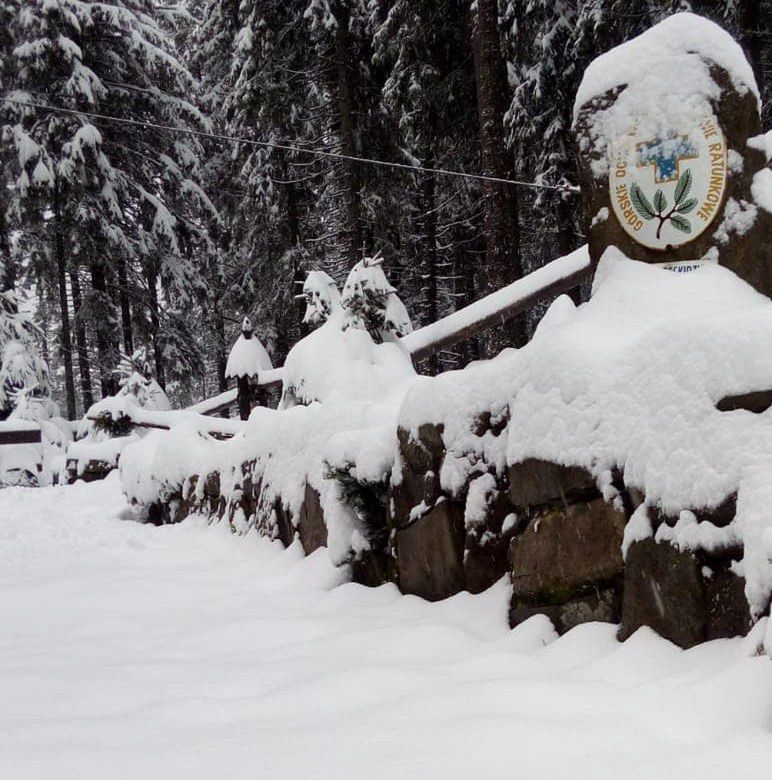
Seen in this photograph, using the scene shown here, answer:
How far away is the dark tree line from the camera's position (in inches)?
481

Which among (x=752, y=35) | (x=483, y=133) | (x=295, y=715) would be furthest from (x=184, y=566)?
(x=752, y=35)

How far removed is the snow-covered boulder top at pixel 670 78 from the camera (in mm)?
3416

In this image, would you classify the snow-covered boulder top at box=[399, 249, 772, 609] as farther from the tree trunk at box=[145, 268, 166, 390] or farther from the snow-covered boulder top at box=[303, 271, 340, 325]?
the tree trunk at box=[145, 268, 166, 390]

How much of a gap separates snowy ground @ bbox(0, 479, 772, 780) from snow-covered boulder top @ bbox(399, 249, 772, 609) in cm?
41

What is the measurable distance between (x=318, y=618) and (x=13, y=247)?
15747 mm

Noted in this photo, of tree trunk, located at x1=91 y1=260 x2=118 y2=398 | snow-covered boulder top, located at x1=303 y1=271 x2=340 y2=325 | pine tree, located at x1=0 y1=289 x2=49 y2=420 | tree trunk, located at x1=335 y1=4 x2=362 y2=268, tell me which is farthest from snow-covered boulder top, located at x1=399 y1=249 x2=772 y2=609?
tree trunk, located at x1=91 y1=260 x2=118 y2=398

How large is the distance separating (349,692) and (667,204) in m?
2.54

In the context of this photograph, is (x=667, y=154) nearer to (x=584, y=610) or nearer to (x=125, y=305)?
(x=584, y=610)

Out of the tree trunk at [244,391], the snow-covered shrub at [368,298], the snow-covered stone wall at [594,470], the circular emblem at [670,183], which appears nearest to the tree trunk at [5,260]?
the tree trunk at [244,391]

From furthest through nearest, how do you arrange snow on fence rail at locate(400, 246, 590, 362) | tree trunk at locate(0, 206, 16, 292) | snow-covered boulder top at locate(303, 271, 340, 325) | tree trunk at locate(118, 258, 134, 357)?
tree trunk at locate(118, 258, 134, 357) < tree trunk at locate(0, 206, 16, 292) < snow-covered boulder top at locate(303, 271, 340, 325) < snow on fence rail at locate(400, 246, 590, 362)

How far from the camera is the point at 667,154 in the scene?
346cm

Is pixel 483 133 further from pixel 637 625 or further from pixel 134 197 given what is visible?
pixel 134 197

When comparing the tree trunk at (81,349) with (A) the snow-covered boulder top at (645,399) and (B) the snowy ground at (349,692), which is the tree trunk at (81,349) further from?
(A) the snow-covered boulder top at (645,399)

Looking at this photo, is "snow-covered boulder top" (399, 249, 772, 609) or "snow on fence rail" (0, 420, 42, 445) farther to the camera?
"snow on fence rail" (0, 420, 42, 445)
